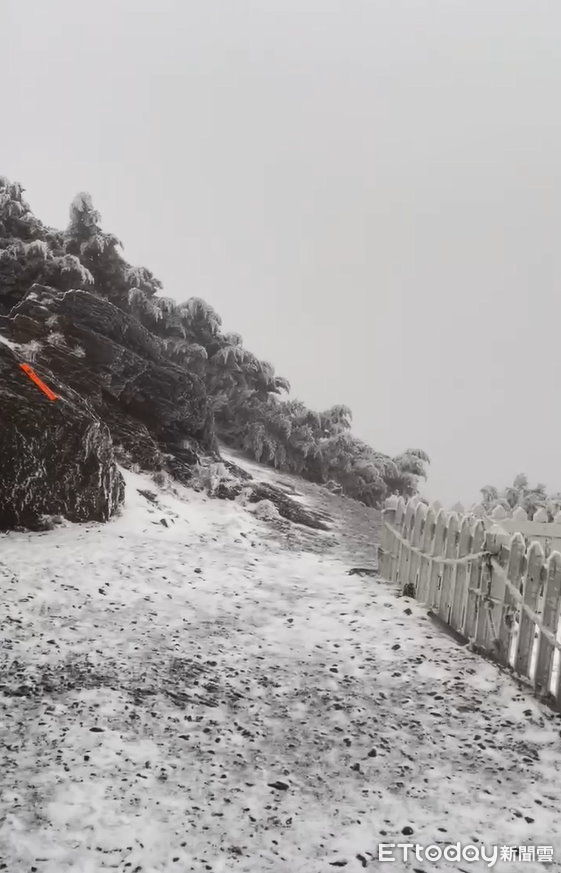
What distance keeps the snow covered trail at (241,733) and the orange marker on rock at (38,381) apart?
8.94ft

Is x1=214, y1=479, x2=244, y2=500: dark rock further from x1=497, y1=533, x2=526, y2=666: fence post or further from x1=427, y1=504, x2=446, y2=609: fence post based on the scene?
x1=497, y1=533, x2=526, y2=666: fence post

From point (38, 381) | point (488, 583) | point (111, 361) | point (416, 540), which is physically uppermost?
point (111, 361)

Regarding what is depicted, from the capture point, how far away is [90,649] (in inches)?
184

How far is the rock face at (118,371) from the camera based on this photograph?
11484mm

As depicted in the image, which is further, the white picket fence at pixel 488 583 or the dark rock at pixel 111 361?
the dark rock at pixel 111 361

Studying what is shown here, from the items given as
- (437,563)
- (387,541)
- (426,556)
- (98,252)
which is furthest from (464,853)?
(98,252)

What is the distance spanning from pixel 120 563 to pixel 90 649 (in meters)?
2.43

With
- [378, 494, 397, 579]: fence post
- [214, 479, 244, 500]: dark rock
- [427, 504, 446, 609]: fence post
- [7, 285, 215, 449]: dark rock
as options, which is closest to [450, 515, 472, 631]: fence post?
[427, 504, 446, 609]: fence post

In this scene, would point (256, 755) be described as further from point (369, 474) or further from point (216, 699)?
point (369, 474)

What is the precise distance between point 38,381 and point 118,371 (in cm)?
347

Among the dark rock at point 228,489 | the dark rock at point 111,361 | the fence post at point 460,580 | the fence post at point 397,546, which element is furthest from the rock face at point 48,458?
the fence post at point 460,580

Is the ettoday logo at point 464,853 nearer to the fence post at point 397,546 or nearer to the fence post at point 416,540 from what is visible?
the fence post at point 416,540

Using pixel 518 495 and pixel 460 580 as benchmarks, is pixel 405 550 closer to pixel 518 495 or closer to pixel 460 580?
pixel 460 580

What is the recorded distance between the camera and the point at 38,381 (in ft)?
29.3
